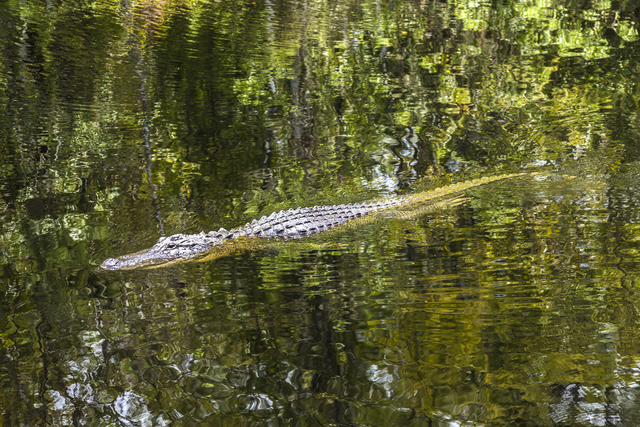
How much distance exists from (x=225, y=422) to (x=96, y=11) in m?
9.92

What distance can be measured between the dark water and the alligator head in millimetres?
150

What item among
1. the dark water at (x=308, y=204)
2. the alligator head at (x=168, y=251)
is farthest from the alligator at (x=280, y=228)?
the dark water at (x=308, y=204)

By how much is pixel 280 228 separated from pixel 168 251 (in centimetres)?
99

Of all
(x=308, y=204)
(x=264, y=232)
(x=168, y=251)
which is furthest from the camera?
(x=308, y=204)

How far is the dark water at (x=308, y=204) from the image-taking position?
2445 millimetres

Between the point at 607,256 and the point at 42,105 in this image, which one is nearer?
the point at 607,256

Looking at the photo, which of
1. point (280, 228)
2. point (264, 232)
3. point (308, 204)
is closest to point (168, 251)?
point (264, 232)

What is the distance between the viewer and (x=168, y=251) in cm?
427

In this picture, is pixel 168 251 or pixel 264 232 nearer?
pixel 168 251

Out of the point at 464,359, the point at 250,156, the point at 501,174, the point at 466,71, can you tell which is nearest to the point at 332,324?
the point at 464,359

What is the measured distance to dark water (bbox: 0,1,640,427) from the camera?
8.02ft

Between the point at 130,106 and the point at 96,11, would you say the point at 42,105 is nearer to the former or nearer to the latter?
the point at 130,106

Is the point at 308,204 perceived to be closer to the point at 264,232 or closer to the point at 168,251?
the point at 264,232

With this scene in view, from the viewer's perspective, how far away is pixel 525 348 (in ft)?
8.65
